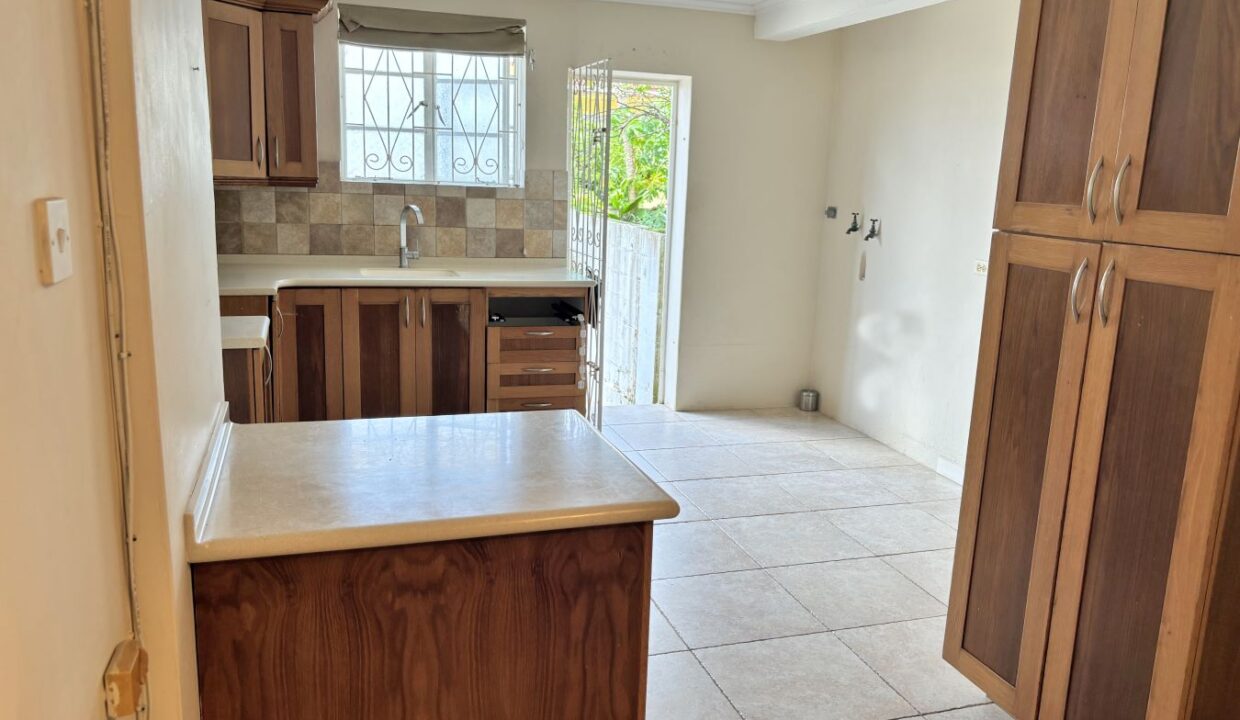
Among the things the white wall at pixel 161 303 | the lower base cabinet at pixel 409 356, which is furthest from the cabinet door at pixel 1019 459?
the lower base cabinet at pixel 409 356

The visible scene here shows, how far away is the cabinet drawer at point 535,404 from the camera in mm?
4352

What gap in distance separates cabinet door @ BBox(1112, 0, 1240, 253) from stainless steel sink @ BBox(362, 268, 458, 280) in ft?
10.1

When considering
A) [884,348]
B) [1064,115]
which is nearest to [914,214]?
[884,348]

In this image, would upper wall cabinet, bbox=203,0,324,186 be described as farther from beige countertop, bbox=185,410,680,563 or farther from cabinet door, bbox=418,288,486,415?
beige countertop, bbox=185,410,680,563

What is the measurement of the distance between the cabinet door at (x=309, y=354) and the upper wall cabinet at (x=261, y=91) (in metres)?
0.57

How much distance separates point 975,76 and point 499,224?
8.02ft

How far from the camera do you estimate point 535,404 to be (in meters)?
4.41

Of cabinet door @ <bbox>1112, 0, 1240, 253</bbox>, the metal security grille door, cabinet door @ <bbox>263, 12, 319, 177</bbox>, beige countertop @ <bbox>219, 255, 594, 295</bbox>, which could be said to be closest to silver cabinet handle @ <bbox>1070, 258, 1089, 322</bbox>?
cabinet door @ <bbox>1112, 0, 1240, 253</bbox>

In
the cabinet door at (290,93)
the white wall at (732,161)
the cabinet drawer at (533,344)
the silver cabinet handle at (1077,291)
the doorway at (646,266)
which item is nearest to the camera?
the silver cabinet handle at (1077,291)

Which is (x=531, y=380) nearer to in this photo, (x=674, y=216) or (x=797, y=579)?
(x=674, y=216)

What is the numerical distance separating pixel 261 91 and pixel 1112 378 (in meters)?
3.48

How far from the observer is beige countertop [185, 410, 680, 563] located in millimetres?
1385

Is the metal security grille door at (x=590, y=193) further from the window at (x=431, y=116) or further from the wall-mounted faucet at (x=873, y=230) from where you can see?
the wall-mounted faucet at (x=873, y=230)

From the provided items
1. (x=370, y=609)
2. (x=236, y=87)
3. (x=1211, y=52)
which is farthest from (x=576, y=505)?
(x=236, y=87)
